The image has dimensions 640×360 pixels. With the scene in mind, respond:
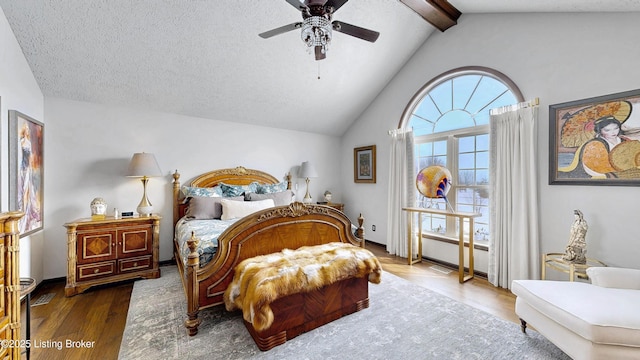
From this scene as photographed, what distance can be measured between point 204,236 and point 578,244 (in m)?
3.58

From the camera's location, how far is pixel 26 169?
270 centimetres

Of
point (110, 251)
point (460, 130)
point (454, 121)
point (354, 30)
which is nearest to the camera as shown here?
point (354, 30)

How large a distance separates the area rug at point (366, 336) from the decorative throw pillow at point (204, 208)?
1.17 m

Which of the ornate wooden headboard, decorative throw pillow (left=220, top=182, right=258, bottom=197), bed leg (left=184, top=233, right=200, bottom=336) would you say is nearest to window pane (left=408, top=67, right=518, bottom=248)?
the ornate wooden headboard

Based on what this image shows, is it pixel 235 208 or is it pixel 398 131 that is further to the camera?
pixel 398 131

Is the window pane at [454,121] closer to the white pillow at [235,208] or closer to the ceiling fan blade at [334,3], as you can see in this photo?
the ceiling fan blade at [334,3]

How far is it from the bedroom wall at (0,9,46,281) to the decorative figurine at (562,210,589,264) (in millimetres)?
5289

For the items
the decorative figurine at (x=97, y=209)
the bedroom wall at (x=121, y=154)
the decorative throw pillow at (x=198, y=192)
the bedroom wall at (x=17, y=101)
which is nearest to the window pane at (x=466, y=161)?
the bedroom wall at (x=121, y=154)

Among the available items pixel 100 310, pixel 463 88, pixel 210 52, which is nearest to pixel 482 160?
pixel 463 88

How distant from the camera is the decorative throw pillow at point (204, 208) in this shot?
3.54m

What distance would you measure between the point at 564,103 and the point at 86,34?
16.7 feet

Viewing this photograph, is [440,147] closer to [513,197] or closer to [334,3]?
[513,197]

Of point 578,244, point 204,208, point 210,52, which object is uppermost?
point 210,52

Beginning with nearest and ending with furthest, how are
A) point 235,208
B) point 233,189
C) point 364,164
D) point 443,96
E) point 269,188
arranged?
point 235,208 → point 443,96 → point 233,189 → point 269,188 → point 364,164
